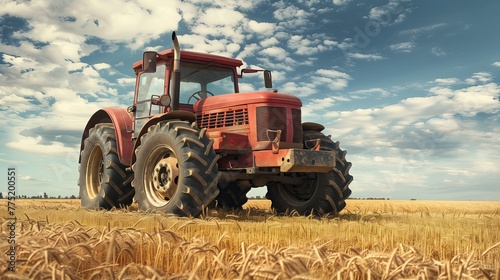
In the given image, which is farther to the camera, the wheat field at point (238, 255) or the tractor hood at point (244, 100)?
the tractor hood at point (244, 100)

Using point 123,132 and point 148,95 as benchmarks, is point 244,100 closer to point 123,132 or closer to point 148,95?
point 148,95

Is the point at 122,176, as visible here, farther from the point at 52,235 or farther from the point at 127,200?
the point at 52,235

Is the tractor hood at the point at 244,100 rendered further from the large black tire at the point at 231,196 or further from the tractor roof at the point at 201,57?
the large black tire at the point at 231,196

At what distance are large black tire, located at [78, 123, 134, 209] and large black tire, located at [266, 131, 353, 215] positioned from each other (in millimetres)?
2797

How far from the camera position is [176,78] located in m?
8.01

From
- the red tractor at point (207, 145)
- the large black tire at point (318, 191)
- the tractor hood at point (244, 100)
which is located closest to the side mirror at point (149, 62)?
the red tractor at point (207, 145)

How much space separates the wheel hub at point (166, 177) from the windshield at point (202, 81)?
149 cm

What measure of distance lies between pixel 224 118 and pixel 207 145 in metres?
1.24

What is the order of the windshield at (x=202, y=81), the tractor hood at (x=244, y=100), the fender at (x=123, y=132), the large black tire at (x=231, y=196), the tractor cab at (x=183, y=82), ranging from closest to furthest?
the tractor hood at (x=244, y=100)
the tractor cab at (x=183, y=82)
the windshield at (x=202, y=81)
the fender at (x=123, y=132)
the large black tire at (x=231, y=196)

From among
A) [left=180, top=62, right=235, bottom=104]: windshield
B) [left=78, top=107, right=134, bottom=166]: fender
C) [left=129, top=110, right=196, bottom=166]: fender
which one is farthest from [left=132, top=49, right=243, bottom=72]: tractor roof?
[left=78, top=107, right=134, bottom=166]: fender

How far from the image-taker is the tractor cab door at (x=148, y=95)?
335 inches

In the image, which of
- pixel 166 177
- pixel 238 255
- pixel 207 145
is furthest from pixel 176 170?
pixel 238 255

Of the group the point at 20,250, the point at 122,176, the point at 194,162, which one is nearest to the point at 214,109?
the point at 194,162

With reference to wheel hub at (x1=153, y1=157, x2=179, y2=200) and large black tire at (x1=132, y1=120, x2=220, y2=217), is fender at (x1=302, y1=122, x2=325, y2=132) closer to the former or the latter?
large black tire at (x1=132, y1=120, x2=220, y2=217)
